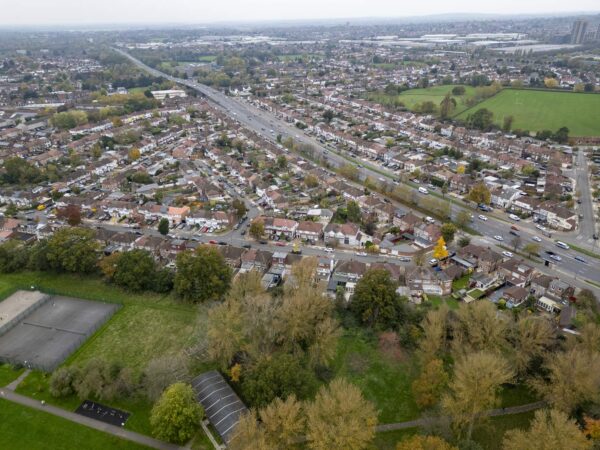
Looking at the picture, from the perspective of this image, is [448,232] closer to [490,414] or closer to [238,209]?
[490,414]

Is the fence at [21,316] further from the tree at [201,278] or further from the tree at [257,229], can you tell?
the tree at [257,229]

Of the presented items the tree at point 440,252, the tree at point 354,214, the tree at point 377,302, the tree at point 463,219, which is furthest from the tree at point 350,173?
the tree at point 377,302

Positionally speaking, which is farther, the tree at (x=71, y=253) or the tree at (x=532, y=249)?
the tree at (x=532, y=249)

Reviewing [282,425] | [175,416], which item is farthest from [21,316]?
[282,425]

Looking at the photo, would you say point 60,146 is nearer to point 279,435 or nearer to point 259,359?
point 259,359

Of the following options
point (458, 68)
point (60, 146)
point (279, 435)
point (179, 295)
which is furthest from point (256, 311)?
point (458, 68)

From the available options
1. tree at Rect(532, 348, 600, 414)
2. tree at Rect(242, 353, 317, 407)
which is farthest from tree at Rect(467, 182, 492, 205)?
tree at Rect(242, 353, 317, 407)
